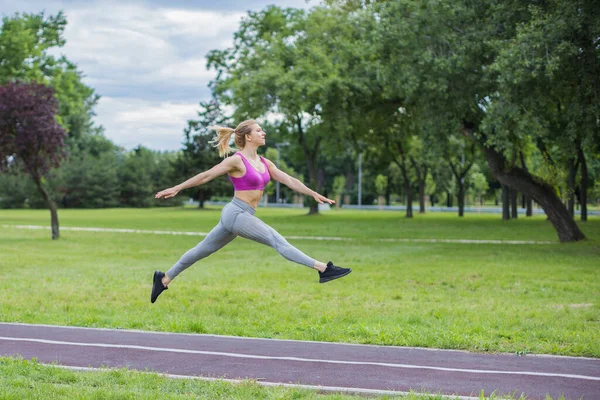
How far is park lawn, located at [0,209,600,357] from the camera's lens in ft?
32.8

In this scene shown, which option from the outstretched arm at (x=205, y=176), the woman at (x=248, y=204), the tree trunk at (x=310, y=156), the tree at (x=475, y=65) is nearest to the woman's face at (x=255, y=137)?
the woman at (x=248, y=204)

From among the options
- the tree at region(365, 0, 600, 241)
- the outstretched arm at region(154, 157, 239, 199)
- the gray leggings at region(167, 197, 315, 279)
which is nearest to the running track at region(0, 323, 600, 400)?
the gray leggings at region(167, 197, 315, 279)

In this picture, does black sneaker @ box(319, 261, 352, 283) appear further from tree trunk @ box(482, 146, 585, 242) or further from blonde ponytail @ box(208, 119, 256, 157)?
tree trunk @ box(482, 146, 585, 242)

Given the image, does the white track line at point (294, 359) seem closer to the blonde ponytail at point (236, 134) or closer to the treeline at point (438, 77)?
the blonde ponytail at point (236, 134)

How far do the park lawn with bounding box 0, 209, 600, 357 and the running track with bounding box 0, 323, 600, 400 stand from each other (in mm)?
644

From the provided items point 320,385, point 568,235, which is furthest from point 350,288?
point 568,235

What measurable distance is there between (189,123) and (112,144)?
20113 mm

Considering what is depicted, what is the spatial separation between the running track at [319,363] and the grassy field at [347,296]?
613mm

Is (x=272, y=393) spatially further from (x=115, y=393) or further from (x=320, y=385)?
(x=115, y=393)

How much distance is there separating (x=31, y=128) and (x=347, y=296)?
17.0 metres

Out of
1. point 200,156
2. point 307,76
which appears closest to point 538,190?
point 307,76

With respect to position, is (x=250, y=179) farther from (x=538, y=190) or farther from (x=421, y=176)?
(x=421, y=176)

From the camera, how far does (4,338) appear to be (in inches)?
371

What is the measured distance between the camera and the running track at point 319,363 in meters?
6.98
